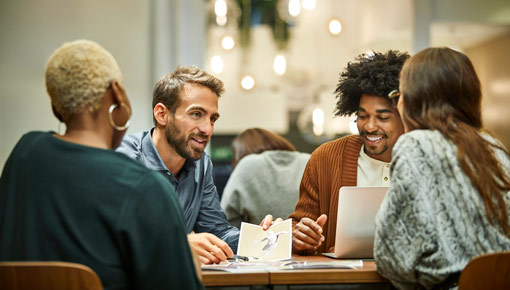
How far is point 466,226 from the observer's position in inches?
74.7

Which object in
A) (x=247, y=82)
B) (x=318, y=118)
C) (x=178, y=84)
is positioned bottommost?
(x=318, y=118)

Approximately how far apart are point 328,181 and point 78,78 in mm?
1476

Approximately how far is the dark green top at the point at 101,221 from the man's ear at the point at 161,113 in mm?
1185

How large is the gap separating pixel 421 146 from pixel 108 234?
990mm

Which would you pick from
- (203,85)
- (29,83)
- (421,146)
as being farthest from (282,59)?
(421,146)

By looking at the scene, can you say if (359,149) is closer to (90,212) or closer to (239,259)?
(239,259)

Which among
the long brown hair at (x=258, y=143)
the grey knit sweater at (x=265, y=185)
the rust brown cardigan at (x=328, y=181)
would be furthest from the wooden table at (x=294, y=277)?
the long brown hair at (x=258, y=143)

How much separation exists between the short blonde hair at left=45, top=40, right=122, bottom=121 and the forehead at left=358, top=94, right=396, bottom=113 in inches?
56.6

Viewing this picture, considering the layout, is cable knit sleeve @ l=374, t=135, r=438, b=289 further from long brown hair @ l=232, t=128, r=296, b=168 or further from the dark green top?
long brown hair @ l=232, t=128, r=296, b=168

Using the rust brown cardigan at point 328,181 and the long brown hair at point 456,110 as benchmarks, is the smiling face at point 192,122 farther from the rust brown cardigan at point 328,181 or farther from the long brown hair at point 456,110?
the long brown hair at point 456,110

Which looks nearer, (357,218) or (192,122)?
(357,218)

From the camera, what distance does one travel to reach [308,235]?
2482mm

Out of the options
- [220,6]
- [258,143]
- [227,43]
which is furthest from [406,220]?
[227,43]

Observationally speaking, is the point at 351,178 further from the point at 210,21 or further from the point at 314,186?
the point at 210,21
